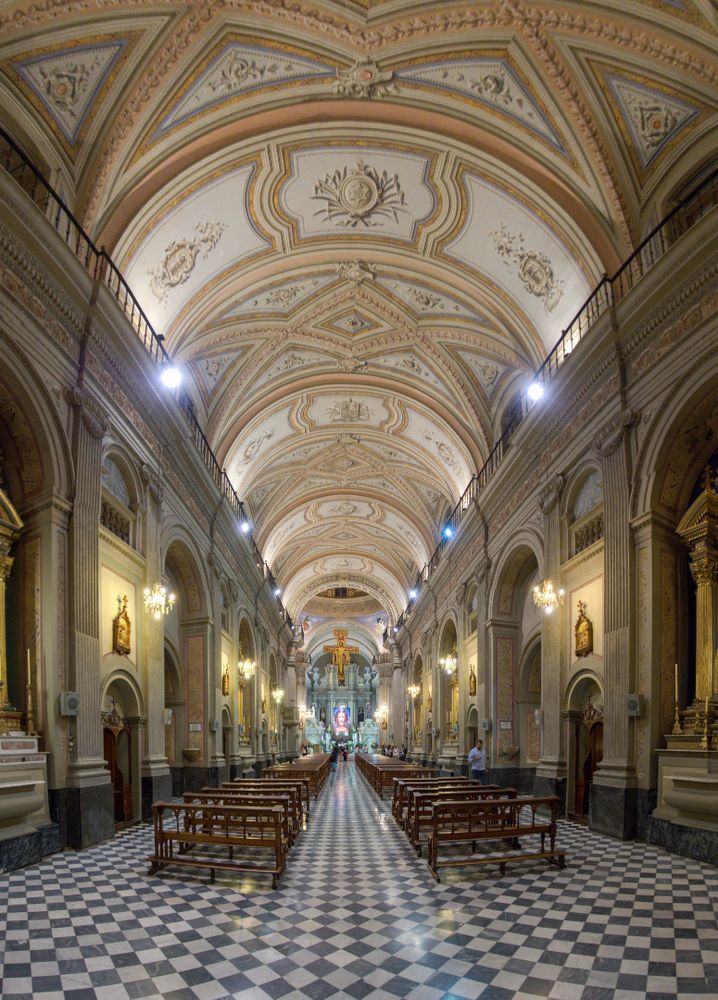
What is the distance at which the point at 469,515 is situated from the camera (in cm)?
1975

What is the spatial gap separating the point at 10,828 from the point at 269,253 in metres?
10.5

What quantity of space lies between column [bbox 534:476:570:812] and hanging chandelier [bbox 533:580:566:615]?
165 mm

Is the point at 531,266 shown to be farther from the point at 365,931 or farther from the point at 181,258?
the point at 365,931

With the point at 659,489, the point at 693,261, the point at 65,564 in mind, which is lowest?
the point at 65,564

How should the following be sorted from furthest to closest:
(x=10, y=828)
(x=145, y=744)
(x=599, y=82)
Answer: (x=145, y=744), (x=599, y=82), (x=10, y=828)

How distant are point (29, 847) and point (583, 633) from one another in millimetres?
8270

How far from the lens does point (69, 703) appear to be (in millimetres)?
8969

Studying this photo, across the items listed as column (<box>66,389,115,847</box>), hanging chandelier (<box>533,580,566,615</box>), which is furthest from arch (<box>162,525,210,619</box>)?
hanging chandelier (<box>533,580,566,615</box>)

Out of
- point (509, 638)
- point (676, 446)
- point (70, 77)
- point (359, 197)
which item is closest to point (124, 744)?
point (509, 638)

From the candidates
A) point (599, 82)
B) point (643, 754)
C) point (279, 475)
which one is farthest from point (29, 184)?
point (279, 475)

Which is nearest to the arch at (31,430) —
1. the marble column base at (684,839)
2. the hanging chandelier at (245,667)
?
the marble column base at (684,839)

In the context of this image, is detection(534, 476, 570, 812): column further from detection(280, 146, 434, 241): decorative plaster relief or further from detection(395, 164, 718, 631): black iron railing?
detection(280, 146, 434, 241): decorative plaster relief

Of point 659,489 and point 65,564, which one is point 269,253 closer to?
point 65,564

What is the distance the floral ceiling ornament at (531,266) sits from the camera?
500 inches
